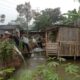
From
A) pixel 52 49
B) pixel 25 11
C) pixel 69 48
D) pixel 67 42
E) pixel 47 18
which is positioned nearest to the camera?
pixel 69 48

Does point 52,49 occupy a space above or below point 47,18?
below

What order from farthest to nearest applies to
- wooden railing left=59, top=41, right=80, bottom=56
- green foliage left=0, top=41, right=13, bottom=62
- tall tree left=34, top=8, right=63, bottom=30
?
1. tall tree left=34, top=8, right=63, bottom=30
2. wooden railing left=59, top=41, right=80, bottom=56
3. green foliage left=0, top=41, right=13, bottom=62

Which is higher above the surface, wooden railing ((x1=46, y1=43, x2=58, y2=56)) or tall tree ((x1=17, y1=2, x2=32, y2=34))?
tall tree ((x1=17, y1=2, x2=32, y2=34))

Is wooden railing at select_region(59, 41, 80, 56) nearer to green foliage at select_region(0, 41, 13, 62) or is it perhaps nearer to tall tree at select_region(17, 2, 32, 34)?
green foliage at select_region(0, 41, 13, 62)

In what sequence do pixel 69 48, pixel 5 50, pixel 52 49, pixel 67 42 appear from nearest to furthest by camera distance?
1. pixel 5 50
2. pixel 69 48
3. pixel 67 42
4. pixel 52 49

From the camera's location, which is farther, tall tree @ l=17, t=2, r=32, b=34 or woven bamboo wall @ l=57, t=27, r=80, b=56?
tall tree @ l=17, t=2, r=32, b=34

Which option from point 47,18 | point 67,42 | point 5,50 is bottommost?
point 5,50

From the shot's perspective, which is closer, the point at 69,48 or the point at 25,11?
the point at 69,48

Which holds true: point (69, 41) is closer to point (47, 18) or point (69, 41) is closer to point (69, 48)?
point (69, 48)

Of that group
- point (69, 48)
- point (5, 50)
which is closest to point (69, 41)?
point (69, 48)

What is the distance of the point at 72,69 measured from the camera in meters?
3.07

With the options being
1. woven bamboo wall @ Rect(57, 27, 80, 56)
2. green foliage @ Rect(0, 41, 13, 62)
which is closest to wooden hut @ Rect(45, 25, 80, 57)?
woven bamboo wall @ Rect(57, 27, 80, 56)

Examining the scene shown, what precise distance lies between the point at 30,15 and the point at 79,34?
29782 mm

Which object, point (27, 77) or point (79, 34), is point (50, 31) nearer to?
point (79, 34)
